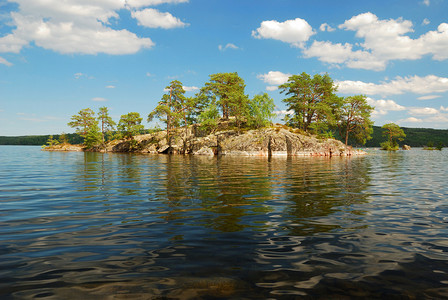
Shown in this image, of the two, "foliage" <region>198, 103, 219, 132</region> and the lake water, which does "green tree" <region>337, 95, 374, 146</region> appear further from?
the lake water

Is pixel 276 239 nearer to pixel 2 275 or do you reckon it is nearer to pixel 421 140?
pixel 2 275

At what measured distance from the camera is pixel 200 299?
334cm

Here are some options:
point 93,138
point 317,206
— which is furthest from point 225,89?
point 317,206

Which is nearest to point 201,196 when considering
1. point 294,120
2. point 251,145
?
point 251,145

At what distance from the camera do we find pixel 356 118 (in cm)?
6838

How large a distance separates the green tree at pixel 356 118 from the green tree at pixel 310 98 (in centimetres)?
317

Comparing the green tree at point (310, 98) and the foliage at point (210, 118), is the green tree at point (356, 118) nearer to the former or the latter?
the green tree at point (310, 98)

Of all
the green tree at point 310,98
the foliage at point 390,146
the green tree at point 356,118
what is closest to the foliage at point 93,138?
the green tree at point 310,98

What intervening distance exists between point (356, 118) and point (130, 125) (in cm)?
7388

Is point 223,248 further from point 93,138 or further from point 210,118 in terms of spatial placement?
point 93,138

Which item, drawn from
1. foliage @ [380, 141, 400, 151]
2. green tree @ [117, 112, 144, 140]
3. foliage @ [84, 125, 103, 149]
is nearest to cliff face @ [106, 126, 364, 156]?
green tree @ [117, 112, 144, 140]

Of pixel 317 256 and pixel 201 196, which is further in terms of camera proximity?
pixel 201 196

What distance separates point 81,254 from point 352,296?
5210 millimetres

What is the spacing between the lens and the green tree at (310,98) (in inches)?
2621
